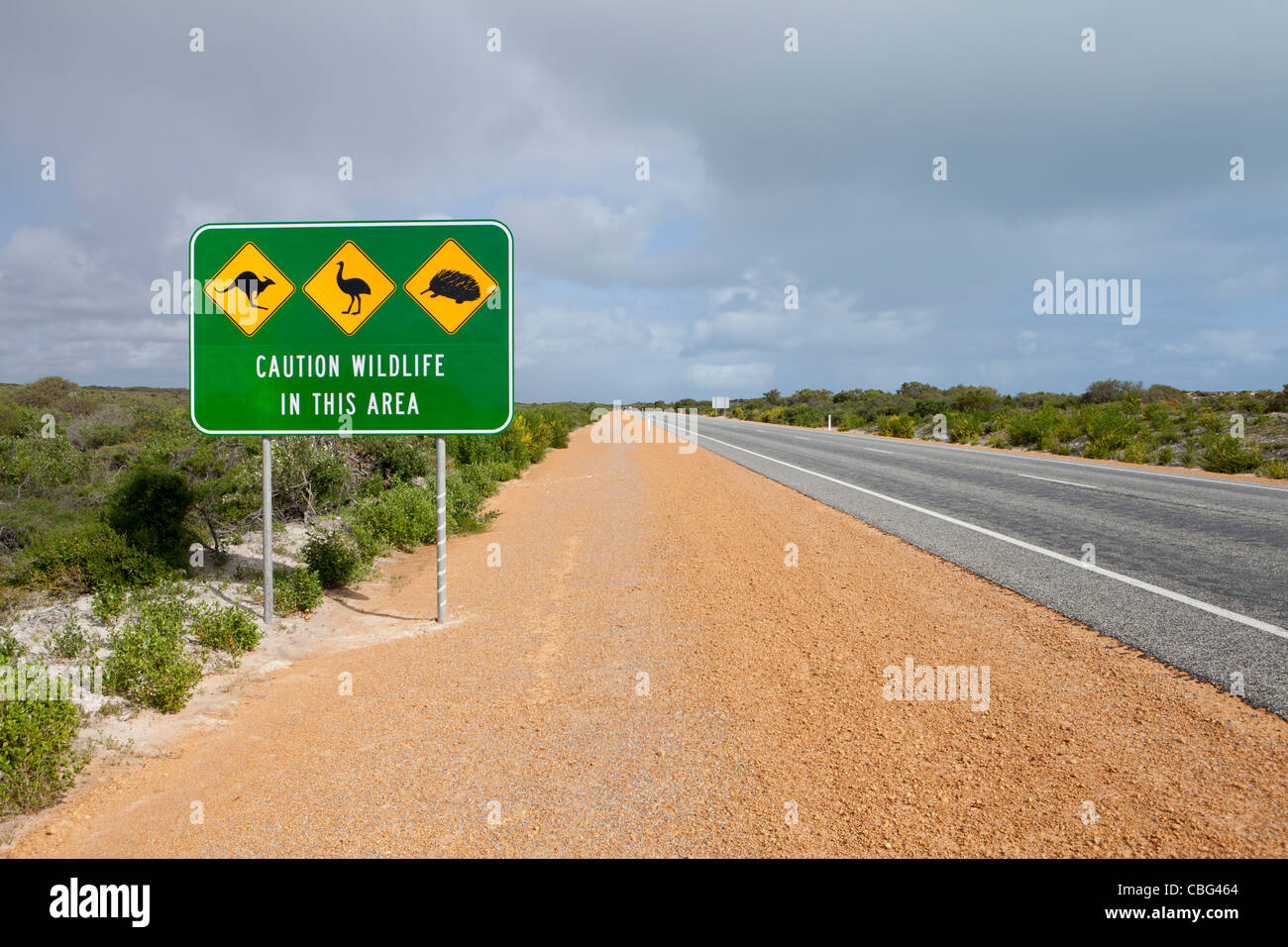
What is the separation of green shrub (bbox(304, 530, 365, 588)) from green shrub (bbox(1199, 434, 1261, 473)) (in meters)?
23.1

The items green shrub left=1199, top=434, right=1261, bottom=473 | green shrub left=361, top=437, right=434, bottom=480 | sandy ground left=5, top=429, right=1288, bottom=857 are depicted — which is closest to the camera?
sandy ground left=5, top=429, right=1288, bottom=857

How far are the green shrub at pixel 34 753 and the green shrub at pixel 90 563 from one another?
2.93 m

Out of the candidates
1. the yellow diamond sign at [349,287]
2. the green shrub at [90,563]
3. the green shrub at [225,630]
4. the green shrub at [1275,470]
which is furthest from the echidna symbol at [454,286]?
the green shrub at [1275,470]

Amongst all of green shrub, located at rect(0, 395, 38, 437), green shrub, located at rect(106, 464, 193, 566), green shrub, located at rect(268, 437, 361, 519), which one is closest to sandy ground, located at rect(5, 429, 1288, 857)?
green shrub, located at rect(106, 464, 193, 566)

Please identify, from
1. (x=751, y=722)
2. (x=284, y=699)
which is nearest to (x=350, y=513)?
(x=284, y=699)

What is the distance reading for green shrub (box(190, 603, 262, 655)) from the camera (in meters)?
5.30

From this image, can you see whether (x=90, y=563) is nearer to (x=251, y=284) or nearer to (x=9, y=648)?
(x=9, y=648)

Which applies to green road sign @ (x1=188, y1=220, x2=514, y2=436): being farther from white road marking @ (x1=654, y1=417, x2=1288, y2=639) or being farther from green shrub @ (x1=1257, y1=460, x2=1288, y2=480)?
green shrub @ (x1=1257, y1=460, x2=1288, y2=480)

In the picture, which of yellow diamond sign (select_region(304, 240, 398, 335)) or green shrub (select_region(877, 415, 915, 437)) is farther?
green shrub (select_region(877, 415, 915, 437))

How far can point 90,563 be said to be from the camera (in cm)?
610

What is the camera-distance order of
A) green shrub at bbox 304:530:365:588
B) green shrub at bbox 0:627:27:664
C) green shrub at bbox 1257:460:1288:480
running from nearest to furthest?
green shrub at bbox 0:627:27:664 → green shrub at bbox 304:530:365:588 → green shrub at bbox 1257:460:1288:480

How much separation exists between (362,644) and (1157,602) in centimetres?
678
